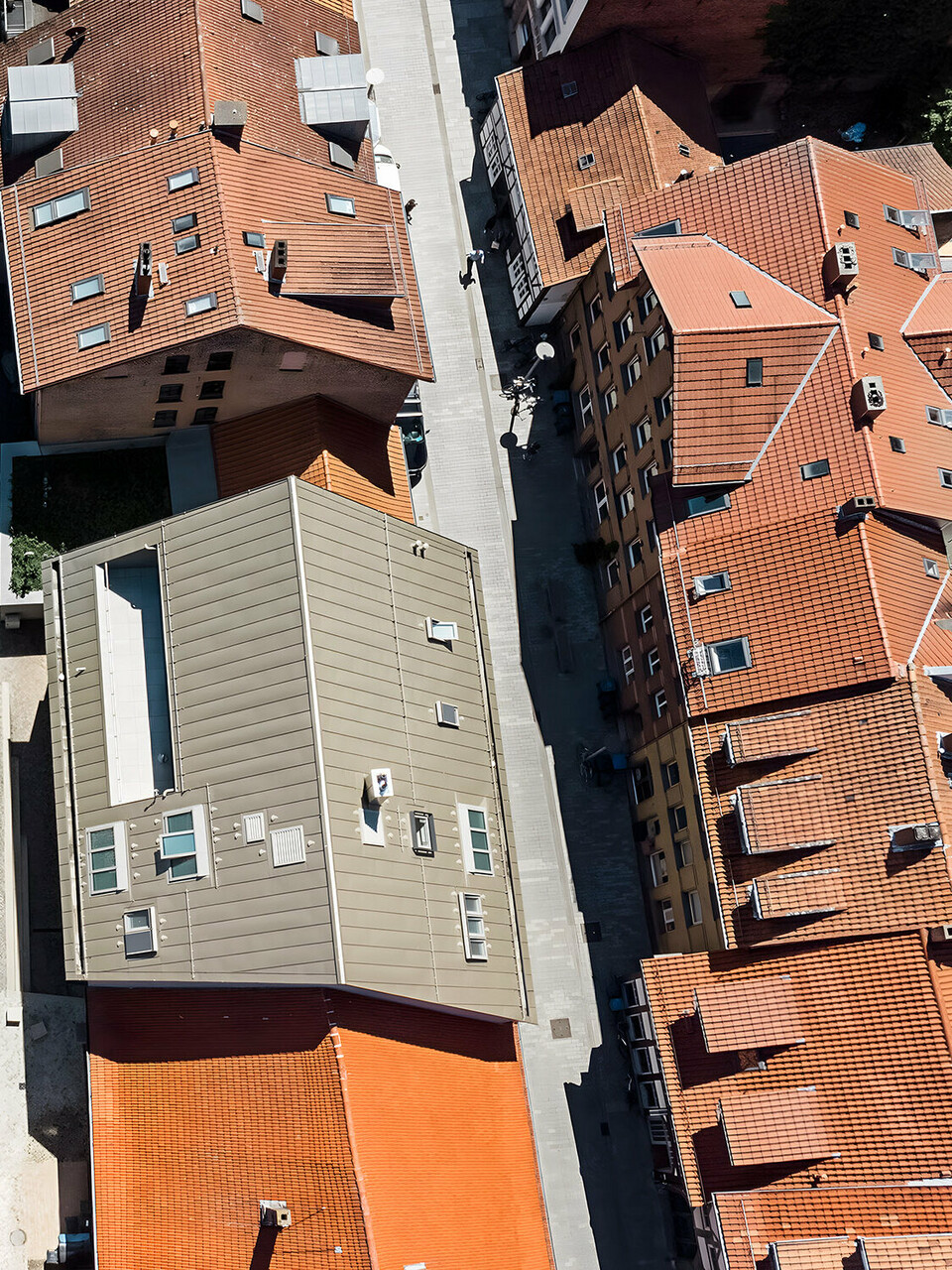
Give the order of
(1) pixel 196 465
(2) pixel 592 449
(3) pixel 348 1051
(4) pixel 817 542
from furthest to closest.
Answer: (2) pixel 592 449, (1) pixel 196 465, (4) pixel 817 542, (3) pixel 348 1051

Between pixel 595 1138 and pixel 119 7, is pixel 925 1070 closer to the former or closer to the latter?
pixel 595 1138

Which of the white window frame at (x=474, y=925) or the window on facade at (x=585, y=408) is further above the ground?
the window on facade at (x=585, y=408)

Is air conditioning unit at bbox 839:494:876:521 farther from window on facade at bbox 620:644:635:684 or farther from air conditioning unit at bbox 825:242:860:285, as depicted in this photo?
window on facade at bbox 620:644:635:684

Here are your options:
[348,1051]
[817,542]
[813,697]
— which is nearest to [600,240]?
[817,542]

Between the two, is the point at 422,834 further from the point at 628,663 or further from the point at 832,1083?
the point at 832,1083

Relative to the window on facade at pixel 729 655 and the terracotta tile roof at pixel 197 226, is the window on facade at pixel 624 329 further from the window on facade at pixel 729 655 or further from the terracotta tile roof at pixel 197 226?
the window on facade at pixel 729 655

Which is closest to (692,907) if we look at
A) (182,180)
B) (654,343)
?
(654,343)

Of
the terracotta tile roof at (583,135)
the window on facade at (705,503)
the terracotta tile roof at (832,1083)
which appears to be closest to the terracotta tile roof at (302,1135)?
the terracotta tile roof at (832,1083)
